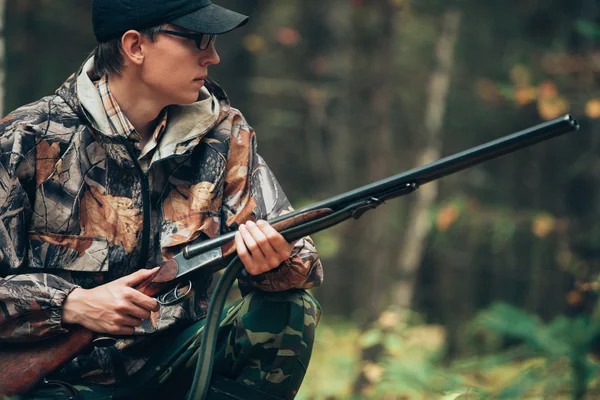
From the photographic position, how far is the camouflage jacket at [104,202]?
9.41 ft

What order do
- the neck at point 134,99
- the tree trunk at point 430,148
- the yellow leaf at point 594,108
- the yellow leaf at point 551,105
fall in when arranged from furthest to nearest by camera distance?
the tree trunk at point 430,148 → the yellow leaf at point 551,105 → the yellow leaf at point 594,108 → the neck at point 134,99

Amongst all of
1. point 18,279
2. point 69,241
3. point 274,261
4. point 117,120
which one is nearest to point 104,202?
point 69,241

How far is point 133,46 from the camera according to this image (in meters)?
3.18

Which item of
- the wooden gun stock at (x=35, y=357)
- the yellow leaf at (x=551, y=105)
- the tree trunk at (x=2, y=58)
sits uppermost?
the yellow leaf at (x=551, y=105)

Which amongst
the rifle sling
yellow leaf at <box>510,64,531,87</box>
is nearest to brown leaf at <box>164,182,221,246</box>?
the rifle sling

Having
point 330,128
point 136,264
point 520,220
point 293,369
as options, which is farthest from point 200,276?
point 330,128

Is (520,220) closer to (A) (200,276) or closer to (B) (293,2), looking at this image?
(B) (293,2)

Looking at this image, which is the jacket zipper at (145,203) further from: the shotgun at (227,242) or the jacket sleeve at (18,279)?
the jacket sleeve at (18,279)

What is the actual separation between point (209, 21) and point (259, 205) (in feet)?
2.62

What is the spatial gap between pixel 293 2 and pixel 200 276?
1075cm

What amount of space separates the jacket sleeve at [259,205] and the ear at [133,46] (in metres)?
0.53

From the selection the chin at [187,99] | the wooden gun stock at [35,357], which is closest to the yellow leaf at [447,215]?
the chin at [187,99]

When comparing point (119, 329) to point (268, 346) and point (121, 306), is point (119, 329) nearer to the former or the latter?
point (121, 306)

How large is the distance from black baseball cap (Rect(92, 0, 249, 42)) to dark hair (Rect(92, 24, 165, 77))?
3cm
